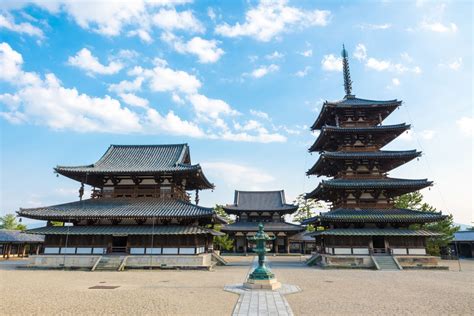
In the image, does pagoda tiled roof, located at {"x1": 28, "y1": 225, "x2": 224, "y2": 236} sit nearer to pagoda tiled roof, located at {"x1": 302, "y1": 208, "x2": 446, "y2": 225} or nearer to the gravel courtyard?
the gravel courtyard

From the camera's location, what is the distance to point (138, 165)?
31906 mm

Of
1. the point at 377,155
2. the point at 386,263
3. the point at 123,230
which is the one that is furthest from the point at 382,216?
the point at 123,230

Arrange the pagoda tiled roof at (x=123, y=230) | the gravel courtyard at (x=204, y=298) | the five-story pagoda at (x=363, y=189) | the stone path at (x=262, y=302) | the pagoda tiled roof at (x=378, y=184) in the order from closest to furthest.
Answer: the stone path at (x=262, y=302) → the gravel courtyard at (x=204, y=298) → the pagoda tiled roof at (x=123, y=230) → the five-story pagoda at (x=363, y=189) → the pagoda tiled roof at (x=378, y=184)

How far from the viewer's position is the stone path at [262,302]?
11.1m

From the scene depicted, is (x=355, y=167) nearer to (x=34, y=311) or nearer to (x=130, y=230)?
(x=130, y=230)

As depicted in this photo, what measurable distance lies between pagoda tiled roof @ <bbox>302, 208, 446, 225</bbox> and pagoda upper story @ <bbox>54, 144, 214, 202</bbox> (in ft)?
46.6

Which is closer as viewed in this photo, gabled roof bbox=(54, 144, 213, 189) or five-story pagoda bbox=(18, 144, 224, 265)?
five-story pagoda bbox=(18, 144, 224, 265)

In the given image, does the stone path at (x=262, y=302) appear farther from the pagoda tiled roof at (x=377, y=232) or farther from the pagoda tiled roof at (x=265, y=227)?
the pagoda tiled roof at (x=265, y=227)

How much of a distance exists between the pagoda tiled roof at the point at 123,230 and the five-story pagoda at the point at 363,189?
1323 centimetres

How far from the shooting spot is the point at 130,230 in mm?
27656

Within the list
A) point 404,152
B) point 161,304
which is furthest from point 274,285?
point 404,152

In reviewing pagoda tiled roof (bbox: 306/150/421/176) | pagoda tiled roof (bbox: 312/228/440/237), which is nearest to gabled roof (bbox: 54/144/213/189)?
pagoda tiled roof (bbox: 306/150/421/176)

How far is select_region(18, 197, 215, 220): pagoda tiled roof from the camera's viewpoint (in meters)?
27.1

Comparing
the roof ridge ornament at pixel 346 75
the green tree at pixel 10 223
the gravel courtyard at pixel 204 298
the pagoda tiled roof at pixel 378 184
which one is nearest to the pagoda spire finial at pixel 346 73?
the roof ridge ornament at pixel 346 75
